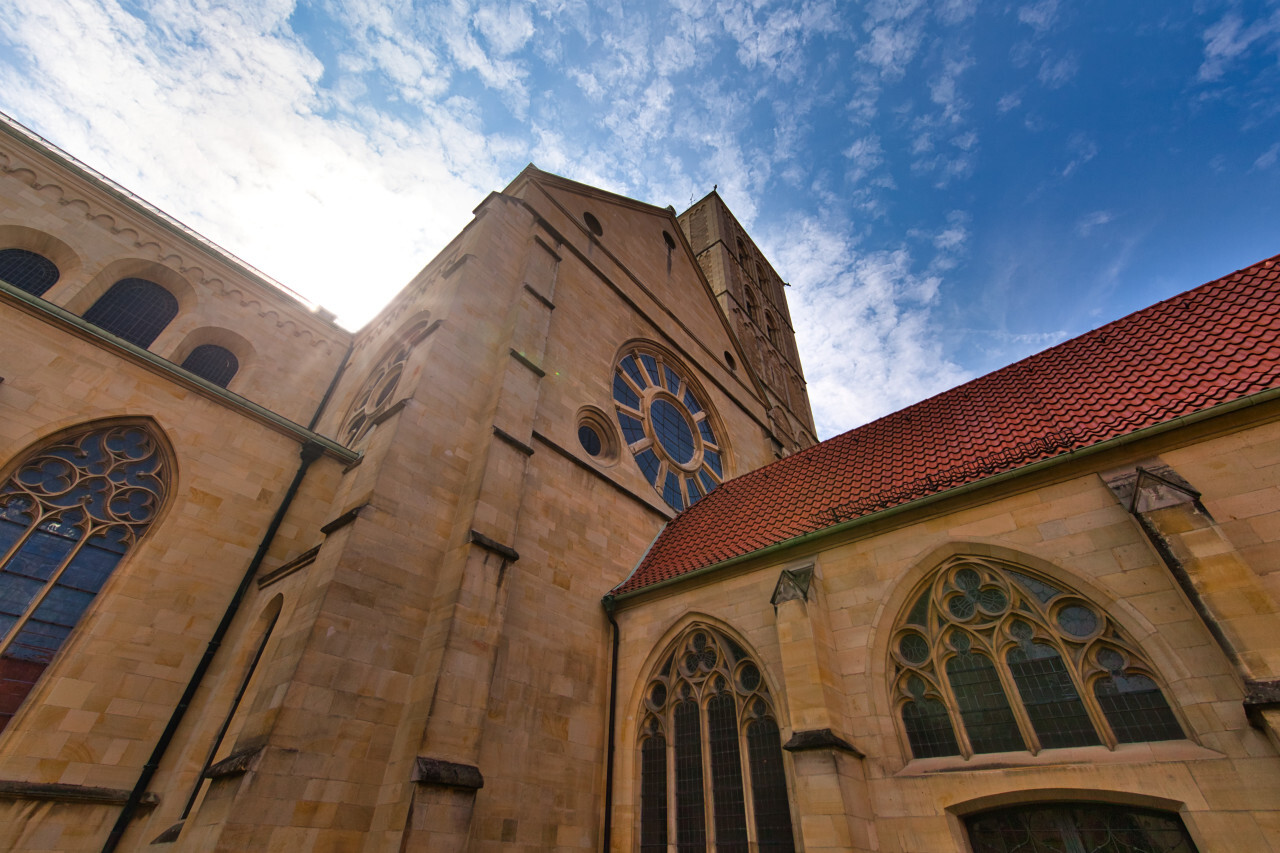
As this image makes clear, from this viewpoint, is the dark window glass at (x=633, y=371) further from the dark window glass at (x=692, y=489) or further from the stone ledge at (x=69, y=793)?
the stone ledge at (x=69, y=793)

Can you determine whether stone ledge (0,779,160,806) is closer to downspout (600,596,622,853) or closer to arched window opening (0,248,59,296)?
downspout (600,596,622,853)

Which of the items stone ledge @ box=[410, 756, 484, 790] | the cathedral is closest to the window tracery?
the cathedral

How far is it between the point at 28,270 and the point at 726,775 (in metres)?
16.1

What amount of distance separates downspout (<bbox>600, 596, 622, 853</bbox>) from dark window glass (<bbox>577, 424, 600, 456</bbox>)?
338 cm

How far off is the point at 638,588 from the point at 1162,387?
7296 mm

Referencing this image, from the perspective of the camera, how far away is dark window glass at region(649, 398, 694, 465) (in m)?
14.1

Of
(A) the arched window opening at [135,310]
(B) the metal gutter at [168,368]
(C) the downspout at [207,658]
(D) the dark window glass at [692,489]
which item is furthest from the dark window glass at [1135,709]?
(A) the arched window opening at [135,310]

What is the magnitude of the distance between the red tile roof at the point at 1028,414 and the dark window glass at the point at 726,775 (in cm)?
196

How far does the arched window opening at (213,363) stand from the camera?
1368 centimetres

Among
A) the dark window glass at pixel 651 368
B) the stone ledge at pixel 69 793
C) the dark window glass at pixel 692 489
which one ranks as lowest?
the stone ledge at pixel 69 793

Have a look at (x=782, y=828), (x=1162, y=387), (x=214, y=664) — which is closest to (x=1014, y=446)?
(x=1162, y=387)

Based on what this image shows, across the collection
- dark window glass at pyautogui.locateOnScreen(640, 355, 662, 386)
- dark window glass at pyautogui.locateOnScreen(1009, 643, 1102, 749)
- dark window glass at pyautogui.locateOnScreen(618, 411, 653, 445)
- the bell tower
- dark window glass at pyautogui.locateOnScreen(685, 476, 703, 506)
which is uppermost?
the bell tower

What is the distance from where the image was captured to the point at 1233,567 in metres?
4.67

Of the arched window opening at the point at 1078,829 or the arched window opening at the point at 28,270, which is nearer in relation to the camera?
the arched window opening at the point at 1078,829
